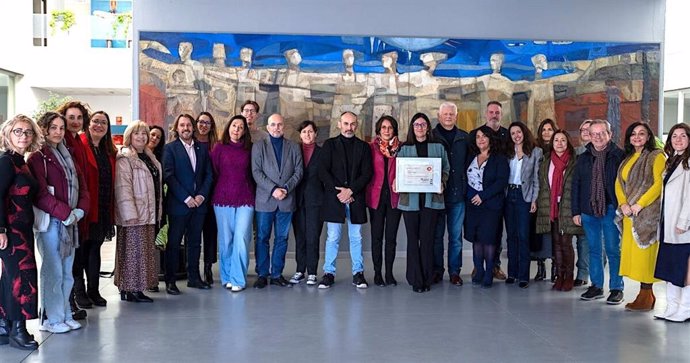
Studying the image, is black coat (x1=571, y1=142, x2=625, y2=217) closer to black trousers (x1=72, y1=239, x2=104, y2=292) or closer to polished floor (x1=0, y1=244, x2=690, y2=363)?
polished floor (x1=0, y1=244, x2=690, y2=363)

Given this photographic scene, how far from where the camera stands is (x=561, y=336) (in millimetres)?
5121

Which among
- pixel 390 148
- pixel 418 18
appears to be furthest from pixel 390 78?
pixel 390 148

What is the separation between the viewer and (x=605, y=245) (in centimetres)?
651

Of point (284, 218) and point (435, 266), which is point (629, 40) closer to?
point (435, 266)

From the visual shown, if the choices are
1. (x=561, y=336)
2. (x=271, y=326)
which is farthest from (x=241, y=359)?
(x=561, y=336)

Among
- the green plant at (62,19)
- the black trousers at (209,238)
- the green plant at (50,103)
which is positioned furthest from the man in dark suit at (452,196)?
the green plant at (62,19)

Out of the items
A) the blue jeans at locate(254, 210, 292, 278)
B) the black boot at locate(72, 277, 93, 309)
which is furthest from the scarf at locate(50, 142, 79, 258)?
the blue jeans at locate(254, 210, 292, 278)

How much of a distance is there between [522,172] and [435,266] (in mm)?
1325

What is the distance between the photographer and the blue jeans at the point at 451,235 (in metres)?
7.15

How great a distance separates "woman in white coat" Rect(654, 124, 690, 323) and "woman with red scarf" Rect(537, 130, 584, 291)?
1.13 metres

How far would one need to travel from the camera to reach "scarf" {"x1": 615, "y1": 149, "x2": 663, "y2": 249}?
5.83 metres

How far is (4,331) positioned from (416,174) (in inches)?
148

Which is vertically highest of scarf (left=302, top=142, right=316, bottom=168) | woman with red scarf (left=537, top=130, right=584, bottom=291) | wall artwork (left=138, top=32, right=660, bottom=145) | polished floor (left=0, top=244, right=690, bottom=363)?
wall artwork (left=138, top=32, right=660, bottom=145)

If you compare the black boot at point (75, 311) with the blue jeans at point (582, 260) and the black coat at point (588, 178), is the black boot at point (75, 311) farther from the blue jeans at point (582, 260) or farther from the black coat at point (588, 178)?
the blue jeans at point (582, 260)
